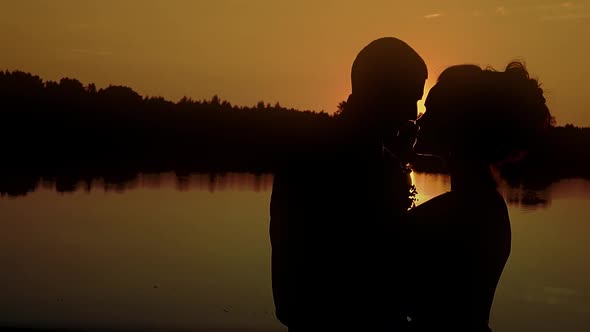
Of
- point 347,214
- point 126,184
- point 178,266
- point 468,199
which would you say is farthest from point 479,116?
point 126,184

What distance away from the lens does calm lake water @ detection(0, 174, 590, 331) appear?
20391 mm

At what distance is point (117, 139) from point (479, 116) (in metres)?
66.2

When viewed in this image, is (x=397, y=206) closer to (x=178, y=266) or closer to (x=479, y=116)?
(x=479, y=116)

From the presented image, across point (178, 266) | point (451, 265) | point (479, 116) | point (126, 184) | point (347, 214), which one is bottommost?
point (126, 184)

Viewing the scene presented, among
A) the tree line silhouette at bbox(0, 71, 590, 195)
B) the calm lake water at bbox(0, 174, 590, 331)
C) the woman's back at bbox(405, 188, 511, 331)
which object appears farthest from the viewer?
the tree line silhouette at bbox(0, 71, 590, 195)

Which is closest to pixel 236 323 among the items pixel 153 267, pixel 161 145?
pixel 153 267

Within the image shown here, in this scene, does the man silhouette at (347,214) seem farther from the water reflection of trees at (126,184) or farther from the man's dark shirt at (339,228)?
the water reflection of trees at (126,184)

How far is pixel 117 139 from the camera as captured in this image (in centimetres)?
6662

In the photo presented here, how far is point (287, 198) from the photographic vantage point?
182 cm

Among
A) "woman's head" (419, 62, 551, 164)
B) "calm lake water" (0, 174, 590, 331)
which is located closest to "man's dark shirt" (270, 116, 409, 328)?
"woman's head" (419, 62, 551, 164)

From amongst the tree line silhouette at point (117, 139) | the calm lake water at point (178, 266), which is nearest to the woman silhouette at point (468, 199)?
the calm lake water at point (178, 266)

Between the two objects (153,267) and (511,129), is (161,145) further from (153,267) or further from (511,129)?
(511,129)

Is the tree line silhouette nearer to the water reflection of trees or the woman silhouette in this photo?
the water reflection of trees

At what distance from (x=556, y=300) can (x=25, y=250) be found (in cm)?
1765
